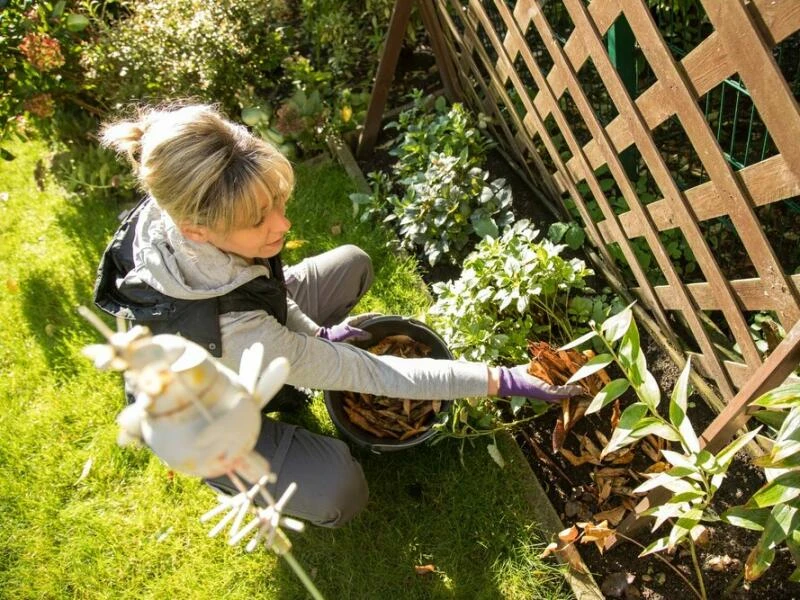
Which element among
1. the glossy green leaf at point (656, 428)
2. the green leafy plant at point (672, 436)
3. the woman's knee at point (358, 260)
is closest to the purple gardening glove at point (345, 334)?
the woman's knee at point (358, 260)

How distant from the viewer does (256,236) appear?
5.08 feet

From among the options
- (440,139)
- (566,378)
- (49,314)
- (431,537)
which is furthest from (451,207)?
(49,314)

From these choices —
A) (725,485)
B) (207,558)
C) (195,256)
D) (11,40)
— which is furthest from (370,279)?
(11,40)

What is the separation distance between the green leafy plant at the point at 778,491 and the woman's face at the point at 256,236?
109 cm

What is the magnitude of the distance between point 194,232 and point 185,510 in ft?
4.13

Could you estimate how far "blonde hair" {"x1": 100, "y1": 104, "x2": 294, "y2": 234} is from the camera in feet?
4.67

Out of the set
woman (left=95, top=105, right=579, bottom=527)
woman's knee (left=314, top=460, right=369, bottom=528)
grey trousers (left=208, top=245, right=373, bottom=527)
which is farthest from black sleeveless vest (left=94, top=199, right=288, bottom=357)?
woman's knee (left=314, top=460, right=369, bottom=528)

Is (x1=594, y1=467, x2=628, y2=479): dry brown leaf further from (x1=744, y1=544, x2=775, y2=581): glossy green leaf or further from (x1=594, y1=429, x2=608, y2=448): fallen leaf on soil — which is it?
(x1=744, y1=544, x2=775, y2=581): glossy green leaf

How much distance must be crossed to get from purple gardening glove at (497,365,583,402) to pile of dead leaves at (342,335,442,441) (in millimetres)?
360

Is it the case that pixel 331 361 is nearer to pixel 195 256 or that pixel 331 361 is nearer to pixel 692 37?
pixel 195 256

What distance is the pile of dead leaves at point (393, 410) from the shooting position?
2.18 meters

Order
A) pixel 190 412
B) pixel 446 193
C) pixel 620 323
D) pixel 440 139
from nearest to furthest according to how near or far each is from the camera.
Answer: pixel 190 412, pixel 620 323, pixel 446 193, pixel 440 139

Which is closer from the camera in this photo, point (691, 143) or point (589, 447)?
point (691, 143)

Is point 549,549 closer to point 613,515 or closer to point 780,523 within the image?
point 613,515
